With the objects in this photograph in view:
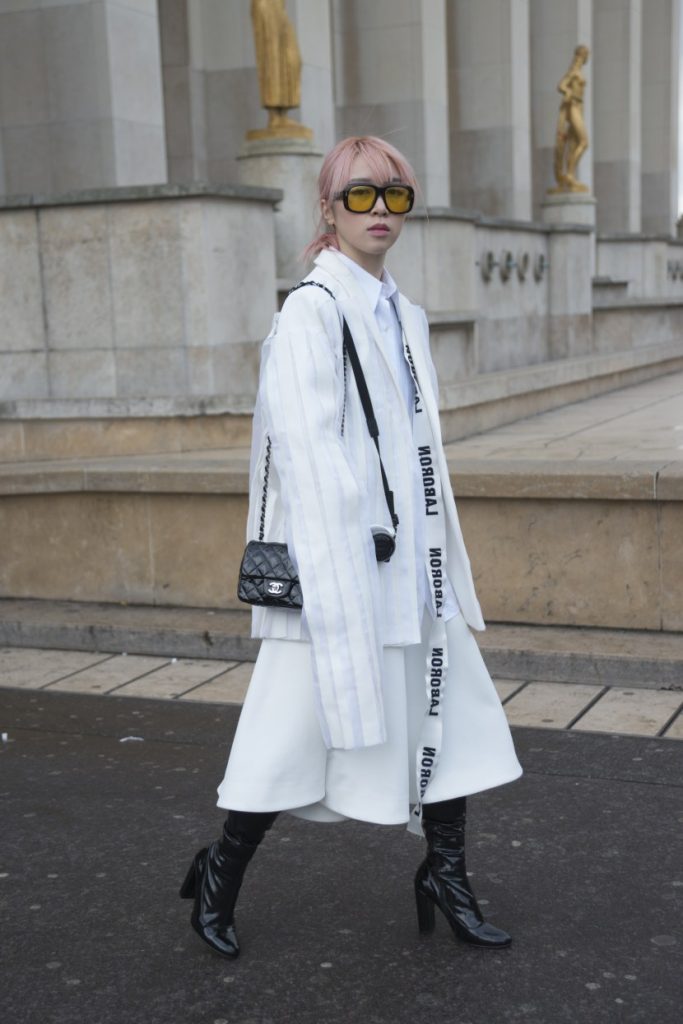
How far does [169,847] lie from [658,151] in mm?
31052

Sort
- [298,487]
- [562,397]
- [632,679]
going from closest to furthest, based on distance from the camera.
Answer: [298,487] → [632,679] → [562,397]

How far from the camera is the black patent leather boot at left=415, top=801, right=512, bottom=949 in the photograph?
12.2 ft

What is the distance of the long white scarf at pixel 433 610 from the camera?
3656 millimetres

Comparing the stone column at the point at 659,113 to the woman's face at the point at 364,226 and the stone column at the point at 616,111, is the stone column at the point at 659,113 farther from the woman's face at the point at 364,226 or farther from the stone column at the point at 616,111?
the woman's face at the point at 364,226

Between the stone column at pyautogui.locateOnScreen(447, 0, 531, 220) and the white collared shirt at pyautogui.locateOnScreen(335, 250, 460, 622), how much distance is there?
20846 mm

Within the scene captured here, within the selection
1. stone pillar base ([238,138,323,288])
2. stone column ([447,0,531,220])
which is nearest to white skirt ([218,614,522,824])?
stone pillar base ([238,138,323,288])

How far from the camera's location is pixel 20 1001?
11.8ft

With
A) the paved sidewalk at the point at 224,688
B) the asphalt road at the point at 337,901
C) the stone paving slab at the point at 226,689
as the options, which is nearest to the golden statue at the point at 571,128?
the paved sidewalk at the point at 224,688

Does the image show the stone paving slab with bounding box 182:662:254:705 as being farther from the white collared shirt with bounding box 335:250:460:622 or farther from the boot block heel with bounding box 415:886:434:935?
the white collared shirt with bounding box 335:250:460:622

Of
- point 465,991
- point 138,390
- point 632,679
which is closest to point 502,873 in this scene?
point 465,991

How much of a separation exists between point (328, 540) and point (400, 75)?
1896 centimetres

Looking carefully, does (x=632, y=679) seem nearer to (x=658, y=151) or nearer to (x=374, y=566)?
(x=374, y=566)

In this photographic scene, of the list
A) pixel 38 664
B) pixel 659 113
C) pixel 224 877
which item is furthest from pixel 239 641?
pixel 659 113

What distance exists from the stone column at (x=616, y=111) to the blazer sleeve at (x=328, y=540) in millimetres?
27635
